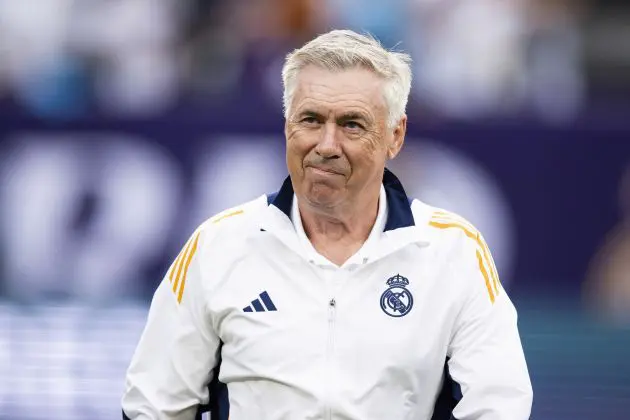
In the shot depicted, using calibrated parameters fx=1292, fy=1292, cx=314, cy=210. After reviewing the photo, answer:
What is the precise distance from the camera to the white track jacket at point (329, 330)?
2805 mm

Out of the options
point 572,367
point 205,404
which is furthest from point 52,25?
point 205,404

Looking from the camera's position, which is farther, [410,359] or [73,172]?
[73,172]

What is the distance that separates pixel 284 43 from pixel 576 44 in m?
1.89

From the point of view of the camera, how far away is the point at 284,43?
784 centimetres

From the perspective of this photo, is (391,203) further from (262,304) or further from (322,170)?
(262,304)

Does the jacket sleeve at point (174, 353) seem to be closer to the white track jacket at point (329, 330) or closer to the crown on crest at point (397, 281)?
the white track jacket at point (329, 330)

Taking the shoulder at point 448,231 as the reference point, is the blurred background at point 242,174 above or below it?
below

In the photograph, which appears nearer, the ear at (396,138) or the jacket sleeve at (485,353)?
the jacket sleeve at (485,353)

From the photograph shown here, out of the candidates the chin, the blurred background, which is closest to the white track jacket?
the chin

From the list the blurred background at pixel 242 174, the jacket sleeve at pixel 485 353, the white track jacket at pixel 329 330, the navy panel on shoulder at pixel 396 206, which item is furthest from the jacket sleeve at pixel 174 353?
the blurred background at pixel 242 174

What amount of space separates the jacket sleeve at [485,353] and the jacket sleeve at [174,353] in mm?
566

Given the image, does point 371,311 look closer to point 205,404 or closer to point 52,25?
point 205,404

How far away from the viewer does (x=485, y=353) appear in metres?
2.79

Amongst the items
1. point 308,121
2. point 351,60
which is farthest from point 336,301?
point 351,60
